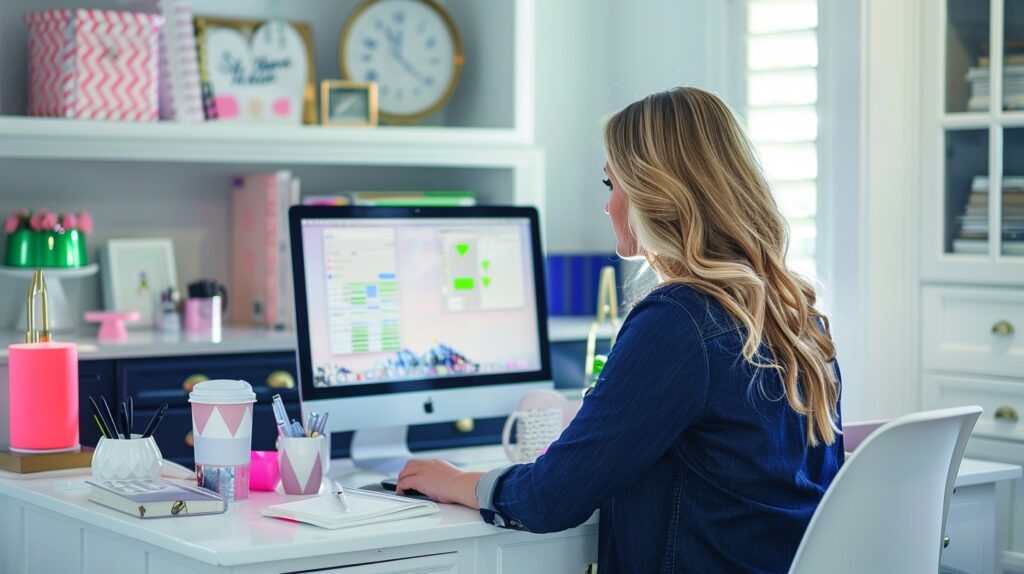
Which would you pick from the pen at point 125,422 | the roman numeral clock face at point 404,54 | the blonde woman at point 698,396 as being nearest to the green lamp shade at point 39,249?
the roman numeral clock face at point 404,54

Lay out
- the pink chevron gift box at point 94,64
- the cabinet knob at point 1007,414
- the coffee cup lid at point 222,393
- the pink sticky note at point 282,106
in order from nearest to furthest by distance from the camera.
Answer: the coffee cup lid at point 222,393
the cabinet knob at point 1007,414
the pink chevron gift box at point 94,64
the pink sticky note at point 282,106

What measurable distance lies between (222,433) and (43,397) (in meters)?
0.35

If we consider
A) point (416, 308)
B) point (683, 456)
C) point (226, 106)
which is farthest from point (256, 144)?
point (683, 456)

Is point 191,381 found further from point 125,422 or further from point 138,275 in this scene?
point 125,422

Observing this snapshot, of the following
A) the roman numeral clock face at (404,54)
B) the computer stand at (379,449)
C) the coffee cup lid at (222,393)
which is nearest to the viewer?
the coffee cup lid at (222,393)

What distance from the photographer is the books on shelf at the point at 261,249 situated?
126 inches

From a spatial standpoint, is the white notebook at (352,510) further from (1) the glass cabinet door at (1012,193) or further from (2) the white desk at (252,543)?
(1) the glass cabinet door at (1012,193)

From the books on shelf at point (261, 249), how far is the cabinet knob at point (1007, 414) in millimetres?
1668

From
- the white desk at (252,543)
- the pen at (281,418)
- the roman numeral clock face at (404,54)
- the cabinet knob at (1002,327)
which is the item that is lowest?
the white desk at (252,543)

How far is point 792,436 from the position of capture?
1.60 meters

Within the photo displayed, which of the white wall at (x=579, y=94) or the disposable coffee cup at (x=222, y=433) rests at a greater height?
the white wall at (x=579, y=94)

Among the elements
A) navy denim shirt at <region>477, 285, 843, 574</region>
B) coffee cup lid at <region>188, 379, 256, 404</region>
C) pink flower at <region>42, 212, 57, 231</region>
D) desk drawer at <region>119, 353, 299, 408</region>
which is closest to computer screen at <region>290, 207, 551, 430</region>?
coffee cup lid at <region>188, 379, 256, 404</region>

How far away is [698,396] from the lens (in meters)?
1.53

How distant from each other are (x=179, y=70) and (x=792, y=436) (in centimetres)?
202
